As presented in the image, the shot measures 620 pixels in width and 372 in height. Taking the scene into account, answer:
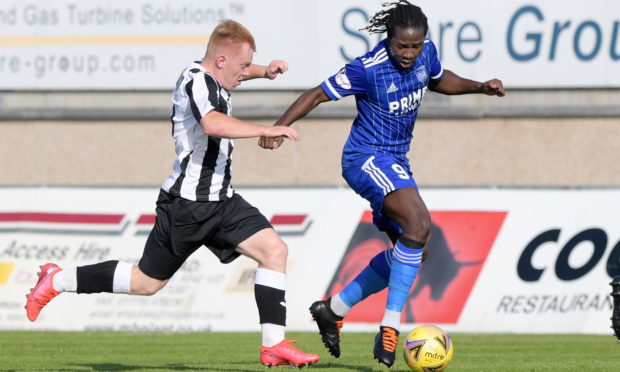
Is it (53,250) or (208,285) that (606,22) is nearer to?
(208,285)

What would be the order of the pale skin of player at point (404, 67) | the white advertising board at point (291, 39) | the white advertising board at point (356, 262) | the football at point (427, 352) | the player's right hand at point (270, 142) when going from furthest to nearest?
the white advertising board at point (291, 39), the white advertising board at point (356, 262), the pale skin of player at point (404, 67), the football at point (427, 352), the player's right hand at point (270, 142)

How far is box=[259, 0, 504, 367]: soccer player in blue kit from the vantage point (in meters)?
7.35

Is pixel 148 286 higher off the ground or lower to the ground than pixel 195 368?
higher

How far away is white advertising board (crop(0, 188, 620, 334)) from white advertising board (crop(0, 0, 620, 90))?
309 cm

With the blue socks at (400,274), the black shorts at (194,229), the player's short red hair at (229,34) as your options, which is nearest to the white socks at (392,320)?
the blue socks at (400,274)

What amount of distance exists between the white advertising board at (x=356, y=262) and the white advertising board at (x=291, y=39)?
3.09 metres

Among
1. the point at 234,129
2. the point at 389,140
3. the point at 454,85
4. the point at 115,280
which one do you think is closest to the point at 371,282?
the point at 389,140

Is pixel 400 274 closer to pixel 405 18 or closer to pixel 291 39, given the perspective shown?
pixel 405 18

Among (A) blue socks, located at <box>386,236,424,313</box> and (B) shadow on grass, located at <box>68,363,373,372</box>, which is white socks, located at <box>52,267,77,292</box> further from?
(A) blue socks, located at <box>386,236,424,313</box>

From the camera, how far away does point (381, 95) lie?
7742mm

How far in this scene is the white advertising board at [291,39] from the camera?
51.2 ft

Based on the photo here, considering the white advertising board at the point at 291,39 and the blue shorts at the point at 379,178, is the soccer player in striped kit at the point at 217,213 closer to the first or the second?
the blue shorts at the point at 379,178

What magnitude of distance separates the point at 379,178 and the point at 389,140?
1.18 ft

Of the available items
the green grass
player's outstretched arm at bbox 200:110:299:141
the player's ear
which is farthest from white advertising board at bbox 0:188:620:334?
player's outstretched arm at bbox 200:110:299:141
